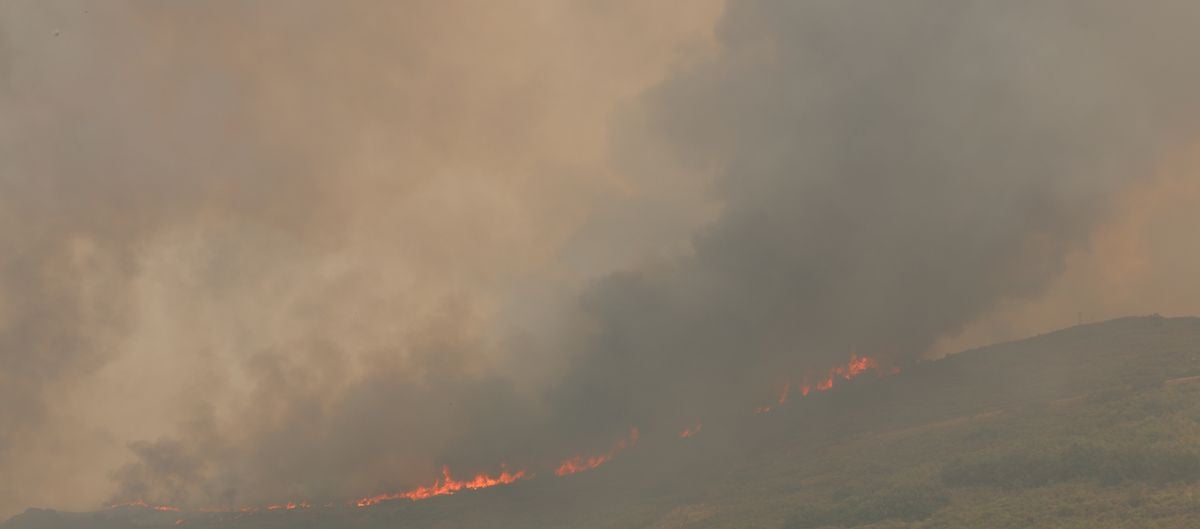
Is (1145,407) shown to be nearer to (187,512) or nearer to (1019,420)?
(1019,420)

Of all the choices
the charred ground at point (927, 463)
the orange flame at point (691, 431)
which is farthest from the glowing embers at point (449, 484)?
the orange flame at point (691, 431)

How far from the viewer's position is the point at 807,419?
11425 centimetres

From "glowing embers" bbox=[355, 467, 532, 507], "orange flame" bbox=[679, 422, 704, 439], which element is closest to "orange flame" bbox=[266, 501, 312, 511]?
"glowing embers" bbox=[355, 467, 532, 507]

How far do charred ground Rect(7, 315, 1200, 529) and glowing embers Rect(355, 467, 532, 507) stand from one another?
21.8 feet

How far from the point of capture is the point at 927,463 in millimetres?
78188

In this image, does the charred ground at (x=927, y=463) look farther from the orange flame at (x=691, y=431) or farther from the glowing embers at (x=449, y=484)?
the glowing embers at (x=449, y=484)

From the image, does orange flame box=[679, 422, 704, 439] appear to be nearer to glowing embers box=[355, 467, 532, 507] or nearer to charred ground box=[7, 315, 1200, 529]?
charred ground box=[7, 315, 1200, 529]

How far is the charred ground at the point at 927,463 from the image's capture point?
60406 millimetres

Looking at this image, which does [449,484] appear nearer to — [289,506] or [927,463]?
[289,506]

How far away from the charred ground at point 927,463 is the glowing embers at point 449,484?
6649 mm

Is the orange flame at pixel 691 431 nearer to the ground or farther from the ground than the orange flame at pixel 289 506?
farther from the ground

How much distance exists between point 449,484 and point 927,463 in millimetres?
66736

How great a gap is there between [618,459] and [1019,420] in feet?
169

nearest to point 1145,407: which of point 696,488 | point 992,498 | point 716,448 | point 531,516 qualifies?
point 992,498
